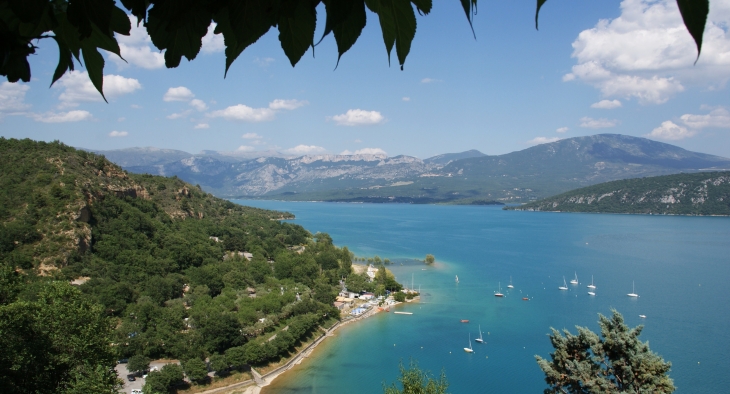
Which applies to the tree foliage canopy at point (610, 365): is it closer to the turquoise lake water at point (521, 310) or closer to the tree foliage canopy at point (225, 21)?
the turquoise lake water at point (521, 310)

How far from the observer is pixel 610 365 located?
764cm

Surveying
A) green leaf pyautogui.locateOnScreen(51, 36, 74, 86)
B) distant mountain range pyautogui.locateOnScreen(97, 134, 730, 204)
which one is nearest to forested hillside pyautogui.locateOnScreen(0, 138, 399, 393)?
green leaf pyautogui.locateOnScreen(51, 36, 74, 86)

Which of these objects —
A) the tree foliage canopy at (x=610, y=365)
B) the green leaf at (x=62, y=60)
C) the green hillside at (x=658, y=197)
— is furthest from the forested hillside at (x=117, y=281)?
the green hillside at (x=658, y=197)

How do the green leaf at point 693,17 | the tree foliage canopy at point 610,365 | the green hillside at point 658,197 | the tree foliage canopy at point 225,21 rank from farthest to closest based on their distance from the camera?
the green hillside at point 658,197
the tree foliage canopy at point 610,365
the tree foliage canopy at point 225,21
the green leaf at point 693,17

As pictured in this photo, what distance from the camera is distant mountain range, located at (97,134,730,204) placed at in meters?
112

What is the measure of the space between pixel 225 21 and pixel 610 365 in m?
8.95

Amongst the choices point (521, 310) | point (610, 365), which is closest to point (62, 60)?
point (610, 365)

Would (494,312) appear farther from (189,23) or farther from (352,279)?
(189,23)

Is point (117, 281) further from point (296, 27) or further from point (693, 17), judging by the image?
point (693, 17)

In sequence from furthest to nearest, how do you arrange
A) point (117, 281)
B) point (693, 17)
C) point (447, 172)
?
point (447, 172), point (117, 281), point (693, 17)

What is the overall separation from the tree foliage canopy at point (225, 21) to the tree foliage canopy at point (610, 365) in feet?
27.3

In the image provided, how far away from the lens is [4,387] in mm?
4453

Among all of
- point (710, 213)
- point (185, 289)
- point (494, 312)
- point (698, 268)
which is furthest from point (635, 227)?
point (185, 289)

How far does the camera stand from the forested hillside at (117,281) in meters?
5.48
